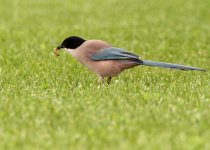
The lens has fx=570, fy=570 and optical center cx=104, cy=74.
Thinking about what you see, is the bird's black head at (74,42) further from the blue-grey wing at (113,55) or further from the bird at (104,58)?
the blue-grey wing at (113,55)

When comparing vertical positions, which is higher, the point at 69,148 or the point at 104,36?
the point at 104,36

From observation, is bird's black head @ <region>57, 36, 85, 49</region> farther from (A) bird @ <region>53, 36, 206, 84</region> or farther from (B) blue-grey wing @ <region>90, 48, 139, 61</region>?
(B) blue-grey wing @ <region>90, 48, 139, 61</region>

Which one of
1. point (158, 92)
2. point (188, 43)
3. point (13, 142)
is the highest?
point (188, 43)

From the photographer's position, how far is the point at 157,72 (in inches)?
491

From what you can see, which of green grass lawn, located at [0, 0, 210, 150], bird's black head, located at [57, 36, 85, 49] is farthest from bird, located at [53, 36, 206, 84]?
green grass lawn, located at [0, 0, 210, 150]

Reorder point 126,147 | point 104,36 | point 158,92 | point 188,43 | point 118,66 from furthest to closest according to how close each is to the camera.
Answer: point 104,36, point 188,43, point 118,66, point 158,92, point 126,147

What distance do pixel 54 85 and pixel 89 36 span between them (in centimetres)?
900

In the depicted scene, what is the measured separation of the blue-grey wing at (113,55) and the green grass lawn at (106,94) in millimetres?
488

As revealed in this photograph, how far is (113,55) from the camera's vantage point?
33.9 feet

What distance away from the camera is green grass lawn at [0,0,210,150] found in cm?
673

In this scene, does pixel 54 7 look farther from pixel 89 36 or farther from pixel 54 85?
pixel 54 85

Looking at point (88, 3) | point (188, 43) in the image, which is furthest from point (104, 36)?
point (88, 3)

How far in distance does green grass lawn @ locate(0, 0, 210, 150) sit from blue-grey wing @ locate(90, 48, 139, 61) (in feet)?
1.60

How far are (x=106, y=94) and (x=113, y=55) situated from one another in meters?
1.32
